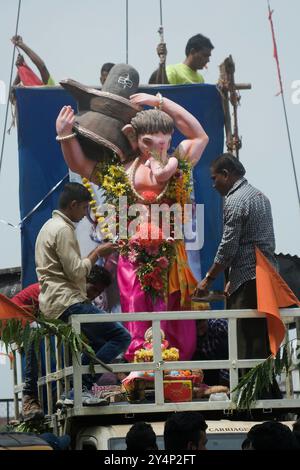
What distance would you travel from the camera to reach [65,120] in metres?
13.2

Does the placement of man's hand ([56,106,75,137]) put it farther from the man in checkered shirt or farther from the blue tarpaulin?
the man in checkered shirt

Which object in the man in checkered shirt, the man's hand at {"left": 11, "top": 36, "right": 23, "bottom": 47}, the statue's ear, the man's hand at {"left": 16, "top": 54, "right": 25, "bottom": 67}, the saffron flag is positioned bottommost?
the man in checkered shirt

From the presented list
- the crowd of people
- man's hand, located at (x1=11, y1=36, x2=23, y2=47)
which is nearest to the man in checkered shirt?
the crowd of people

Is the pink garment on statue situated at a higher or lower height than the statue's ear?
lower

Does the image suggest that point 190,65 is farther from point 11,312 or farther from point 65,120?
point 11,312

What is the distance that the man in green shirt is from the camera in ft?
46.2

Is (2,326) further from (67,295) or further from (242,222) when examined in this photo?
(242,222)

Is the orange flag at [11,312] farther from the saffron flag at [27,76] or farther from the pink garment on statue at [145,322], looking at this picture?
the saffron flag at [27,76]

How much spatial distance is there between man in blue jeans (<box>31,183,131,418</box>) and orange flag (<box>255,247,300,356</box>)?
1.02m

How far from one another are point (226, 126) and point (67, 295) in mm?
4212

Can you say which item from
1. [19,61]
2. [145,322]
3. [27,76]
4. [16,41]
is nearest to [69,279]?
[145,322]

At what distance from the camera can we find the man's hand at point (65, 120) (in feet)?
43.2

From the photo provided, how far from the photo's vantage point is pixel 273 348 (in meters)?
9.80

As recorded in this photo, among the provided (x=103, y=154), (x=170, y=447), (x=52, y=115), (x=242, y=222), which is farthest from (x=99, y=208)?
(x=170, y=447)
